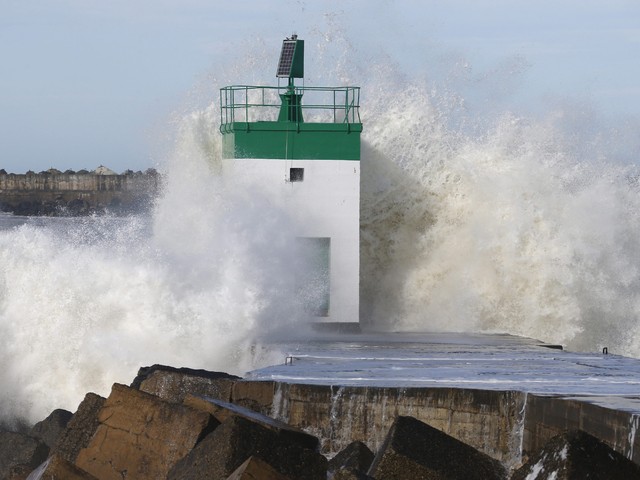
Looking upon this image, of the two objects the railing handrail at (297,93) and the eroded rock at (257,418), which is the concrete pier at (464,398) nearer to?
the eroded rock at (257,418)

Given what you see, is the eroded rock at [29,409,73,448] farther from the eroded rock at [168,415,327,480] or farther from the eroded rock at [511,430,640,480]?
the eroded rock at [511,430,640,480]

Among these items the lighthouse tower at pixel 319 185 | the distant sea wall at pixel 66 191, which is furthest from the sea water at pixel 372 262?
the distant sea wall at pixel 66 191

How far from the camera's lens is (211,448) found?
7059 mm

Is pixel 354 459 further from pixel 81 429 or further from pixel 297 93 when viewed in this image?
pixel 297 93

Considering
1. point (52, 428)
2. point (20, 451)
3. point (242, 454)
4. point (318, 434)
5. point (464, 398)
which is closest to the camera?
point (242, 454)

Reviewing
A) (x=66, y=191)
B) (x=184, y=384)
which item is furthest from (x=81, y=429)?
(x=66, y=191)

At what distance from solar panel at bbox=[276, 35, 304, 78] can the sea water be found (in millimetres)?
1658

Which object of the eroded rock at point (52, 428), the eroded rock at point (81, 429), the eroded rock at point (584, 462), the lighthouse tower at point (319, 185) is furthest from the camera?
the lighthouse tower at point (319, 185)

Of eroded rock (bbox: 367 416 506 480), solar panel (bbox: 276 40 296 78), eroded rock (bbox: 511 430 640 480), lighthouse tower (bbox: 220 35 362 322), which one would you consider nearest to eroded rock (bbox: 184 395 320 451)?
eroded rock (bbox: 367 416 506 480)

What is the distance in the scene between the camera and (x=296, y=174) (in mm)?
15516

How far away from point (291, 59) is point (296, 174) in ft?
5.59

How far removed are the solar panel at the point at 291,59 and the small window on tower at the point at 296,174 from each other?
144 cm

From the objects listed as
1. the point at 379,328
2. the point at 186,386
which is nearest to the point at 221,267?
the point at 379,328

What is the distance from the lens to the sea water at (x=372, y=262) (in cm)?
1377
